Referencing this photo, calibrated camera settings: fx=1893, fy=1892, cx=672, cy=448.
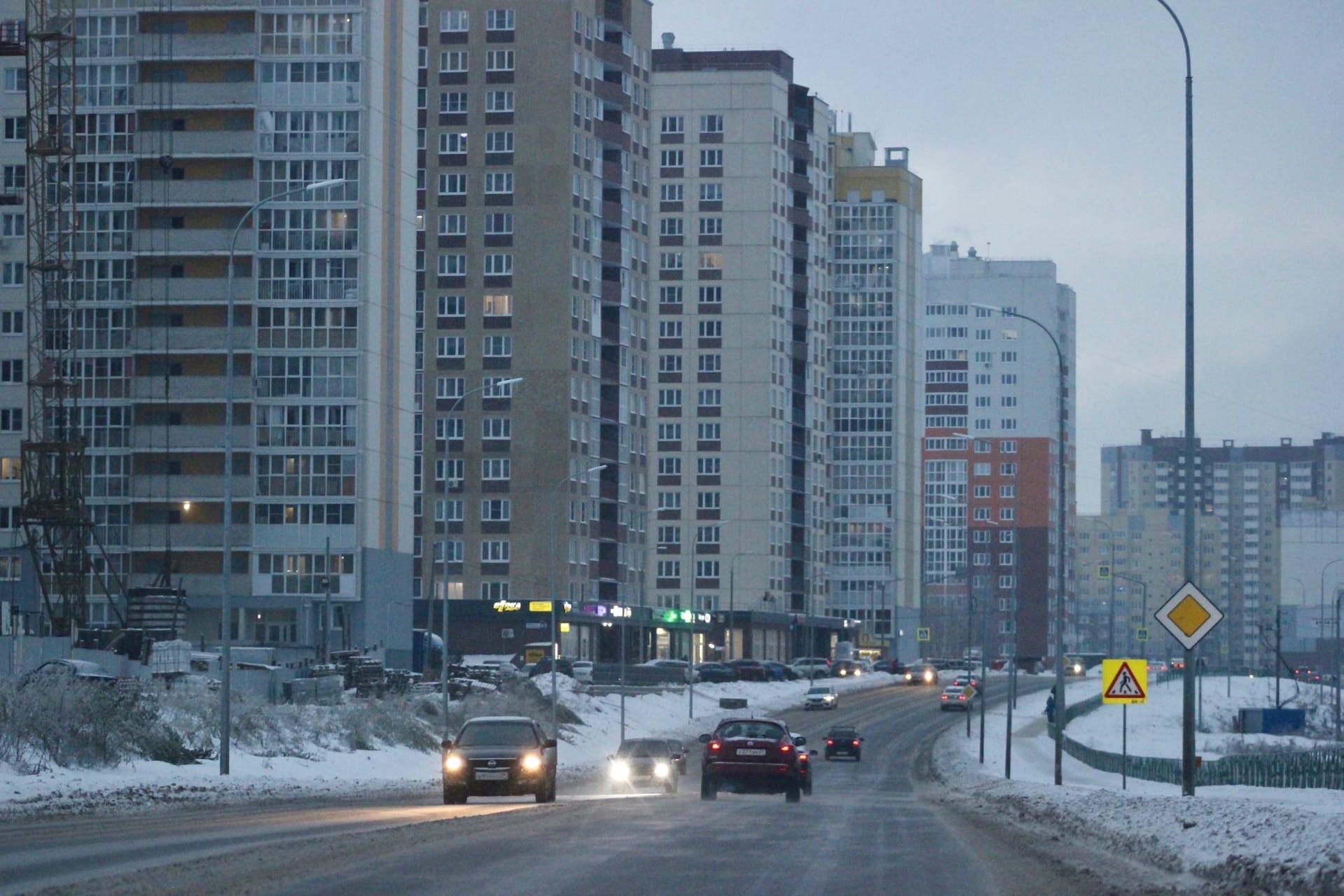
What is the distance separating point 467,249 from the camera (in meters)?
127

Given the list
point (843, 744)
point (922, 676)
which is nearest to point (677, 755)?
point (843, 744)

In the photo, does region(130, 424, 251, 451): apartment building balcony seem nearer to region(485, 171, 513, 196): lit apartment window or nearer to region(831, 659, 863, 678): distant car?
region(485, 171, 513, 196): lit apartment window

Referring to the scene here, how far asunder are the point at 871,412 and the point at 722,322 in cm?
2644

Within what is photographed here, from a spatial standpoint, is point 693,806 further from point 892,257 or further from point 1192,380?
point 892,257

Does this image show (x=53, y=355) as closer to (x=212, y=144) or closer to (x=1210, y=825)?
(x=212, y=144)

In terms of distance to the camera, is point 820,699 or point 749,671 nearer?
point 820,699

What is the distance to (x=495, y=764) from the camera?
32.0 metres

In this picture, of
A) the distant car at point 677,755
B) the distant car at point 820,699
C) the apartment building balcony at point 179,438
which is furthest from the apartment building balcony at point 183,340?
the distant car at point 677,755

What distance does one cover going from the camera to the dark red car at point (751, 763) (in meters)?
35.7

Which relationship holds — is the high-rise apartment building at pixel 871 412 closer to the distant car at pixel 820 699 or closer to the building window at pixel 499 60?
the building window at pixel 499 60

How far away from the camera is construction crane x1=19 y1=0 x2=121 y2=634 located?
8800 centimetres

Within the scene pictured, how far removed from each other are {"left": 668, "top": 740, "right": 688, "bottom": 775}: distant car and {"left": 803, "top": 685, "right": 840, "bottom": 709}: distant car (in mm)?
43493

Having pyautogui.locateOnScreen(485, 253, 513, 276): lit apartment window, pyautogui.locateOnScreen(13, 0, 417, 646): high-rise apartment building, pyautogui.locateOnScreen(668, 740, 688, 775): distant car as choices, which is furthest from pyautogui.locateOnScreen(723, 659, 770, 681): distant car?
pyautogui.locateOnScreen(668, 740, 688, 775): distant car

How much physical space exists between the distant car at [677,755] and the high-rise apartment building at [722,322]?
93152 mm
